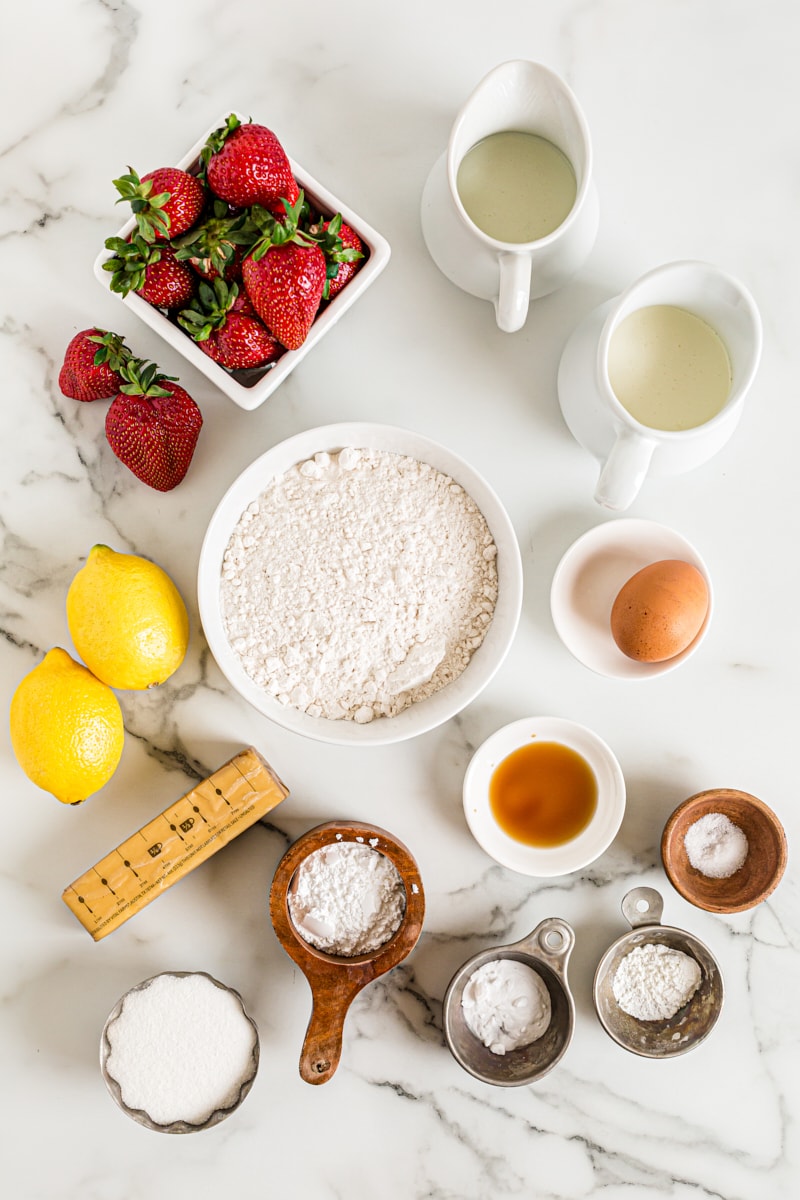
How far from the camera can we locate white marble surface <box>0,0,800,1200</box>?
1.09m

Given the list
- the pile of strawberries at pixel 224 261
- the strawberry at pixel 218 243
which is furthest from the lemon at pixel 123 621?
the strawberry at pixel 218 243

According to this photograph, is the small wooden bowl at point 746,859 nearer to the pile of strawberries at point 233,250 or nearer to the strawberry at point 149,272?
the pile of strawberries at point 233,250

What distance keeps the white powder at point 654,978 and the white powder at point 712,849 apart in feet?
0.38

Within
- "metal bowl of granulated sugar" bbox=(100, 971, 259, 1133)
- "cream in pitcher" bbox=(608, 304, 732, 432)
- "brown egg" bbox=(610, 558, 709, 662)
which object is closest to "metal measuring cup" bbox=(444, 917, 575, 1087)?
"metal bowl of granulated sugar" bbox=(100, 971, 259, 1133)

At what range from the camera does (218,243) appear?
2.98 feet

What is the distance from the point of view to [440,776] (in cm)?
113

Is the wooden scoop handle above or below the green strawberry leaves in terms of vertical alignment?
below

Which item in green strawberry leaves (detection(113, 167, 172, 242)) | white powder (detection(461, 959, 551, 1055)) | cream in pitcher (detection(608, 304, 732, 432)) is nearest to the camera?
green strawberry leaves (detection(113, 167, 172, 242))

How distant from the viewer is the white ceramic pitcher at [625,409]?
0.93 m

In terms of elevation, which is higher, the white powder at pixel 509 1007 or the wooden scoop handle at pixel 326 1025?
the wooden scoop handle at pixel 326 1025

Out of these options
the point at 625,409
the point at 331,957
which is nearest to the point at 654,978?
the point at 331,957

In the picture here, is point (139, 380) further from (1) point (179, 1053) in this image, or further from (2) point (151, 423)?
(1) point (179, 1053)

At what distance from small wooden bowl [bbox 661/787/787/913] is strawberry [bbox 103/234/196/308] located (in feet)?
2.78

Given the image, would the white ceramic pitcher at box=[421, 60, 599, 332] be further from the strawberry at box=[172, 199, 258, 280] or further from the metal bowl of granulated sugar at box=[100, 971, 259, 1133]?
the metal bowl of granulated sugar at box=[100, 971, 259, 1133]
